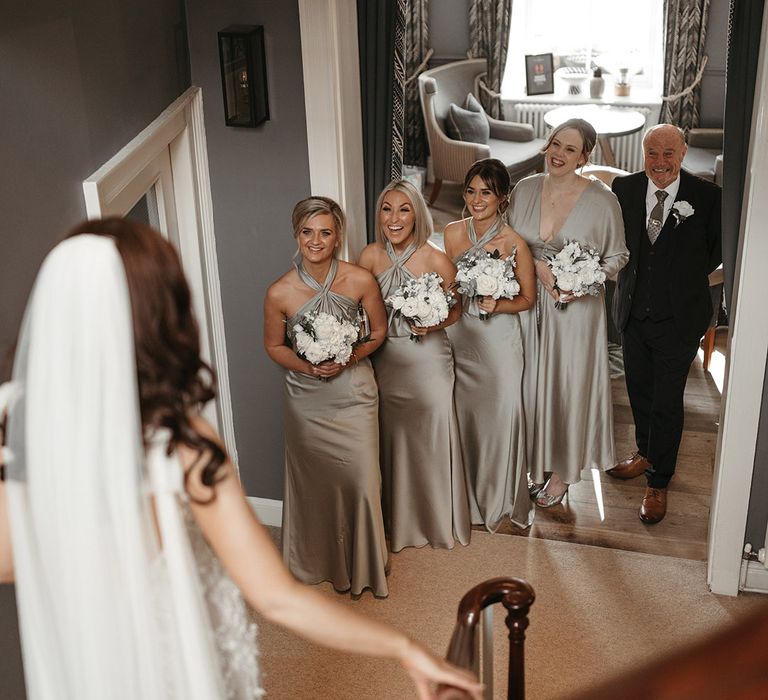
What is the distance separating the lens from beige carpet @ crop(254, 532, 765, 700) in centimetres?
382

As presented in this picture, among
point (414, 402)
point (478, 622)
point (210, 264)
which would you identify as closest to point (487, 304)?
point (414, 402)

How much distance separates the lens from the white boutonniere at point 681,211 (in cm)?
445

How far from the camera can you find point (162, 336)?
4.82ft

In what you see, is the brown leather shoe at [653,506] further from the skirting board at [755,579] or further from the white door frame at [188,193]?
the white door frame at [188,193]

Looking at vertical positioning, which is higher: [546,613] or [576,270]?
[576,270]

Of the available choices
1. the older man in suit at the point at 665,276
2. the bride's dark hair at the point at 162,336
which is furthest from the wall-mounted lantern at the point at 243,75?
the bride's dark hair at the point at 162,336

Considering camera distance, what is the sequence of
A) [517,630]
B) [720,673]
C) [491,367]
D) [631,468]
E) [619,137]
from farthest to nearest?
[619,137], [631,468], [491,367], [517,630], [720,673]

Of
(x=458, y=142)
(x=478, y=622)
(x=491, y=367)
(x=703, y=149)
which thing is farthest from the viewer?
(x=703, y=149)

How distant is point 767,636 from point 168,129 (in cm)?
351

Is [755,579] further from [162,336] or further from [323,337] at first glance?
[162,336]

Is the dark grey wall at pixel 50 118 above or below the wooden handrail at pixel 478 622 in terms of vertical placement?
above

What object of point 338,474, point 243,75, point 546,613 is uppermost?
point 243,75

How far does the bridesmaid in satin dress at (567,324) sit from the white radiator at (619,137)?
5057 mm

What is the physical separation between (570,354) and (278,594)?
10.4ft
